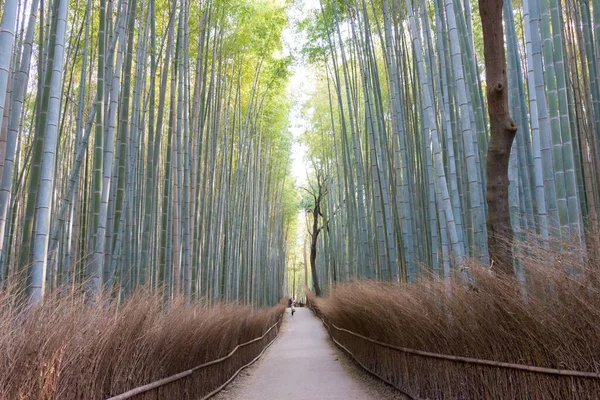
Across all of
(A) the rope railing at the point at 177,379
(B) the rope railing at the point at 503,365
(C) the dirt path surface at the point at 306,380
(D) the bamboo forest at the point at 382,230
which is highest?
(D) the bamboo forest at the point at 382,230

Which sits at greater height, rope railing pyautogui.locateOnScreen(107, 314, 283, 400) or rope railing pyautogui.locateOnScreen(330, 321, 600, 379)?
rope railing pyautogui.locateOnScreen(330, 321, 600, 379)

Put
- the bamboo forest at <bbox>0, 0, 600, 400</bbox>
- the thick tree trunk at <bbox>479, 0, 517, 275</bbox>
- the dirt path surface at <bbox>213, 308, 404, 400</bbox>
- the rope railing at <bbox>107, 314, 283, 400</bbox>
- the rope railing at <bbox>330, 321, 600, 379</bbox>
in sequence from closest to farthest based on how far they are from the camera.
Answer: the rope railing at <bbox>330, 321, 600, 379</bbox> → the bamboo forest at <bbox>0, 0, 600, 400</bbox> → the rope railing at <bbox>107, 314, 283, 400</bbox> → the thick tree trunk at <bbox>479, 0, 517, 275</bbox> → the dirt path surface at <bbox>213, 308, 404, 400</bbox>

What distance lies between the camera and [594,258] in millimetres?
1857

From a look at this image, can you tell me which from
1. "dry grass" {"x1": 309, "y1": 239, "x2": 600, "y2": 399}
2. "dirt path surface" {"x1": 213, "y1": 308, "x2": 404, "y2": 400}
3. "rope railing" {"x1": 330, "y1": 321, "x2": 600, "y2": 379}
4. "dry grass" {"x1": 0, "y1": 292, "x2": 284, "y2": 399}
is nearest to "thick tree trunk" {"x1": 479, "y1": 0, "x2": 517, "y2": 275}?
"dry grass" {"x1": 309, "y1": 239, "x2": 600, "y2": 399}

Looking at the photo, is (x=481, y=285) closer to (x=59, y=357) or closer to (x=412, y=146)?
(x=59, y=357)

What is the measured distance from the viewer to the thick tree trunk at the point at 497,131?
2.94 m

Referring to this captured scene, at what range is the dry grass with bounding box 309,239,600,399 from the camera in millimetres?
1894

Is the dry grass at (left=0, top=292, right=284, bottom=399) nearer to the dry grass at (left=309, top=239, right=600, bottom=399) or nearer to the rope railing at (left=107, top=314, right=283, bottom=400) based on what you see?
the rope railing at (left=107, top=314, right=283, bottom=400)

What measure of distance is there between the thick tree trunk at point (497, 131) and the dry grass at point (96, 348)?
2.10 meters

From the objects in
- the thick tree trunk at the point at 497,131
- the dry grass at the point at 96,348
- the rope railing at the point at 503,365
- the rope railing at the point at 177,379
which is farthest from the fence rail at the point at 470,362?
the dry grass at the point at 96,348

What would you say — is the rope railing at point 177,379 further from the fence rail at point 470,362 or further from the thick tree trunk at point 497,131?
the thick tree trunk at point 497,131

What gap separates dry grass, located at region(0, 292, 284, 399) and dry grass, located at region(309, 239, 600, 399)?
168 centimetres

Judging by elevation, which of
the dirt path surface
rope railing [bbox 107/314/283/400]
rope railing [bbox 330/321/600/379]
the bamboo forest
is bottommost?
the dirt path surface

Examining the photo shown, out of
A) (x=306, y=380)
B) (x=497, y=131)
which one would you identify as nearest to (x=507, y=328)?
(x=497, y=131)
